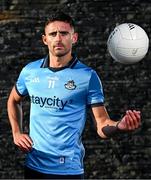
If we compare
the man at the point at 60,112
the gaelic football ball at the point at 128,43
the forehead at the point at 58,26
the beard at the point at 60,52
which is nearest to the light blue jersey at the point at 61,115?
the man at the point at 60,112

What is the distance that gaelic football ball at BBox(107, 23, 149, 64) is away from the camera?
5414mm

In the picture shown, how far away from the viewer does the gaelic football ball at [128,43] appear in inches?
213

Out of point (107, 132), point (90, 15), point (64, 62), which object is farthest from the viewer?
point (90, 15)

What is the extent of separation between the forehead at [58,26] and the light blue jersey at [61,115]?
30 cm

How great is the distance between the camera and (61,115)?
427cm

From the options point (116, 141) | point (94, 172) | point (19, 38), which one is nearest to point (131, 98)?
point (116, 141)

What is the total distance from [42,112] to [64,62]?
50 cm

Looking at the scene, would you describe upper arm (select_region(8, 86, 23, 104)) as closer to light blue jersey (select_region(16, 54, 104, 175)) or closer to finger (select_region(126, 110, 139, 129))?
light blue jersey (select_region(16, 54, 104, 175))

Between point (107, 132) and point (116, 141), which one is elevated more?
point (107, 132)

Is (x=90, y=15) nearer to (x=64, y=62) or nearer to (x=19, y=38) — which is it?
(x=19, y=38)

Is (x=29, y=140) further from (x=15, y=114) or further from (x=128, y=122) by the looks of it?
(x=128, y=122)

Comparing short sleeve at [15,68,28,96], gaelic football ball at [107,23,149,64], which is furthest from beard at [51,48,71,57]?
gaelic football ball at [107,23,149,64]

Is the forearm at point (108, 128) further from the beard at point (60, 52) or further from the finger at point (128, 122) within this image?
the beard at point (60, 52)

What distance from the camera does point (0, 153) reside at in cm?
769
